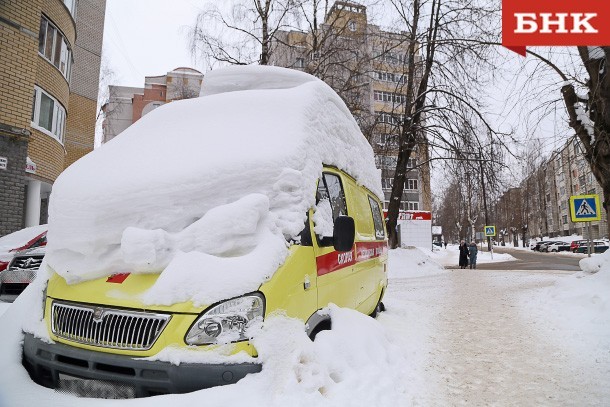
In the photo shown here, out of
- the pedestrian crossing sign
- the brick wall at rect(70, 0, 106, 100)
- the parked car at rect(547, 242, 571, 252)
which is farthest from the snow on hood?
the parked car at rect(547, 242, 571, 252)

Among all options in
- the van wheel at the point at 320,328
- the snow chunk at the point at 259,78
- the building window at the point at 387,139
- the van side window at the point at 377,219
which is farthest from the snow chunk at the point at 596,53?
the van wheel at the point at 320,328

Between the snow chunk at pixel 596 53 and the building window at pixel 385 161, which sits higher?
the snow chunk at pixel 596 53

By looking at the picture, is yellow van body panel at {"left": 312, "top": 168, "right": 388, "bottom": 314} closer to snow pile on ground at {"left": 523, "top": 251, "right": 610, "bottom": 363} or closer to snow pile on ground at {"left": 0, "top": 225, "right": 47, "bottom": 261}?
snow pile on ground at {"left": 523, "top": 251, "right": 610, "bottom": 363}

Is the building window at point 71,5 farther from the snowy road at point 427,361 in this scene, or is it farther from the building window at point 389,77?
the snowy road at point 427,361

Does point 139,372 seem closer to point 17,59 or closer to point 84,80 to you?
point 17,59

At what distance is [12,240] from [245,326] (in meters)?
7.81

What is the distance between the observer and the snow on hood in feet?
8.86

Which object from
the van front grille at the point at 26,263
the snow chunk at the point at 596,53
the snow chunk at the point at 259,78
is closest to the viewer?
the snow chunk at the point at 259,78

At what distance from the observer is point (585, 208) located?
11.7 metres

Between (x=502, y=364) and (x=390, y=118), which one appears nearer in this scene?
(x=502, y=364)

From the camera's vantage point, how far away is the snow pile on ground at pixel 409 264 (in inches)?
659

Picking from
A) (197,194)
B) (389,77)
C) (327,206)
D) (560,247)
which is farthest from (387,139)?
(560,247)

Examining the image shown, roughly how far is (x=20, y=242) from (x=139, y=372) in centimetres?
731

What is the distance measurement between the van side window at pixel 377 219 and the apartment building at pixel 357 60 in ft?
37.5
